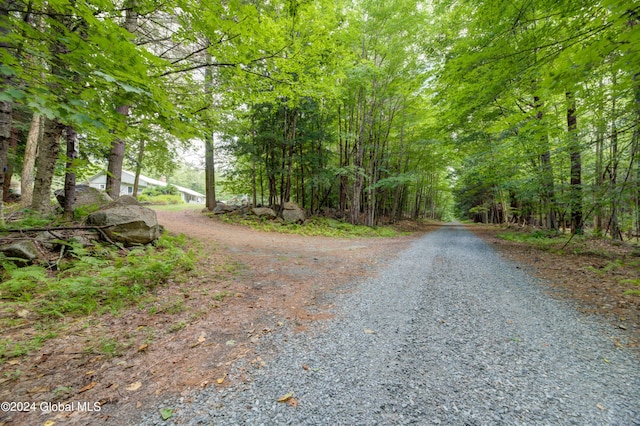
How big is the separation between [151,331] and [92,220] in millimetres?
3780

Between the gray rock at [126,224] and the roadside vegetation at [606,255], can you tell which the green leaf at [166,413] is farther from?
the roadside vegetation at [606,255]

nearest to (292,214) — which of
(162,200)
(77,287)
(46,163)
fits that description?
(46,163)

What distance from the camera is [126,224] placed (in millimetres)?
4930

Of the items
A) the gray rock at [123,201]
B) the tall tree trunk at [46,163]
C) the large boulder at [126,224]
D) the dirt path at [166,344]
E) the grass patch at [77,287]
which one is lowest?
the dirt path at [166,344]

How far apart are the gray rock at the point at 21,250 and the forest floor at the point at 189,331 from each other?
2.07 m

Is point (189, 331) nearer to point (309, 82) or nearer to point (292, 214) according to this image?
point (309, 82)

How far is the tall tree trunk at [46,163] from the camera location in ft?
16.5

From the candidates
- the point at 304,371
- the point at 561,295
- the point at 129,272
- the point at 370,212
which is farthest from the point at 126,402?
the point at 370,212

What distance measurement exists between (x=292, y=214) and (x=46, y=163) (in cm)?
899

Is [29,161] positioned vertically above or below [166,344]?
above

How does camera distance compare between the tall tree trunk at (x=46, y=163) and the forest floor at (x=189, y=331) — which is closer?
the forest floor at (x=189, y=331)

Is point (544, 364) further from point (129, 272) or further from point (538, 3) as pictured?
point (538, 3)

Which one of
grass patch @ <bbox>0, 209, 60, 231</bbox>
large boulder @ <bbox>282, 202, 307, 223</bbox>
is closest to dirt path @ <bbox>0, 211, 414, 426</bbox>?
grass patch @ <bbox>0, 209, 60, 231</bbox>

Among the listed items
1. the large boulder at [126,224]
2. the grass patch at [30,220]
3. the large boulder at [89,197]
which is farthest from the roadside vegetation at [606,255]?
the large boulder at [89,197]
